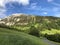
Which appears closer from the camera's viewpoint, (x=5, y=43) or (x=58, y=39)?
(x=5, y=43)

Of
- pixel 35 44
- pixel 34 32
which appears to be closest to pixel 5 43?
pixel 35 44

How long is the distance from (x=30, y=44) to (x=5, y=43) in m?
6.74

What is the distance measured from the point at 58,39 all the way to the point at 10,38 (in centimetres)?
11379

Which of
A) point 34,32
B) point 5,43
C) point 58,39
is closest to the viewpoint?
point 5,43

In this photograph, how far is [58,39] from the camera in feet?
504

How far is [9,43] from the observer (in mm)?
41875

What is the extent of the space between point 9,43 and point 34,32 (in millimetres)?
96193

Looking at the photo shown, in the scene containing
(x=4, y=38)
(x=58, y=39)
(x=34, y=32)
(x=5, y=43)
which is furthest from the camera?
(x=58, y=39)

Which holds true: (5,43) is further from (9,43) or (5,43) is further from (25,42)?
(25,42)

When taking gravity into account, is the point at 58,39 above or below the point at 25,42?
below

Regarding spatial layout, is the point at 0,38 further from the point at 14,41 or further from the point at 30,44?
the point at 30,44

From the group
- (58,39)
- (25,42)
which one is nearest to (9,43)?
(25,42)

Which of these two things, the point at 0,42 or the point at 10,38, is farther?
the point at 10,38

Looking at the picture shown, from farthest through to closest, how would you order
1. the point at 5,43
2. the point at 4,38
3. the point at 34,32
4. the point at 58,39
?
the point at 58,39
the point at 34,32
the point at 4,38
the point at 5,43
